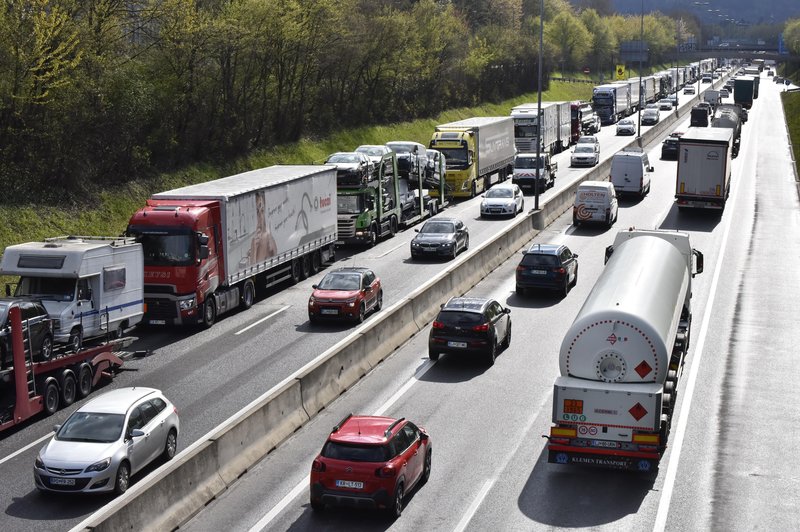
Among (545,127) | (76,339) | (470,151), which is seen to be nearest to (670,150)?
(545,127)

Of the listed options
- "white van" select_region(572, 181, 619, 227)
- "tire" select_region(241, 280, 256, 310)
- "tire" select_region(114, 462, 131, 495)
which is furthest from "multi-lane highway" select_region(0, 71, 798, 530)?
"white van" select_region(572, 181, 619, 227)

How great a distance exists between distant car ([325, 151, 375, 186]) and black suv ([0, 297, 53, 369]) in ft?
67.0

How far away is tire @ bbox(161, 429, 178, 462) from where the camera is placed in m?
20.3

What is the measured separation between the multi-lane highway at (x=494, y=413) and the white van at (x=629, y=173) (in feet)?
50.3

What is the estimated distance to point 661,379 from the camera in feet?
62.1

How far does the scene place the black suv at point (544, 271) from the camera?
113ft

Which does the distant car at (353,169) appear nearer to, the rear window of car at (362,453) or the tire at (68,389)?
the tire at (68,389)

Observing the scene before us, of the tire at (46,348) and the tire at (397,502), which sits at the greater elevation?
the tire at (46,348)

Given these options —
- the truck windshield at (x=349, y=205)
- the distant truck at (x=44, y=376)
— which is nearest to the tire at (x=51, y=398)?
the distant truck at (x=44, y=376)

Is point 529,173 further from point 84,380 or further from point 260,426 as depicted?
point 260,426

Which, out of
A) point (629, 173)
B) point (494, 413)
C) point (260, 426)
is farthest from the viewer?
point (629, 173)

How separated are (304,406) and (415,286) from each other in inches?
584

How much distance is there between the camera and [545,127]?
76.5 metres

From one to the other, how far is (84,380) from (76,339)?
1219 millimetres
